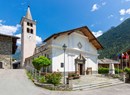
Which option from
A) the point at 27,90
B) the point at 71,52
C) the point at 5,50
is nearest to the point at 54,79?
the point at 27,90

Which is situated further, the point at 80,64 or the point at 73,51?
the point at 80,64

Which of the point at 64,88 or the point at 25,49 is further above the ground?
the point at 25,49

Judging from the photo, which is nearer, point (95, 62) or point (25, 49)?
point (95, 62)

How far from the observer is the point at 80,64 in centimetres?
2853

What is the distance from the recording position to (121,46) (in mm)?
85000

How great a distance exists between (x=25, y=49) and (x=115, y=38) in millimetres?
69996

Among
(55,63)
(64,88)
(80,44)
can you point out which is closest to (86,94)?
(64,88)

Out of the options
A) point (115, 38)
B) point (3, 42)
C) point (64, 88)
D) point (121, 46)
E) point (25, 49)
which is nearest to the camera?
point (64, 88)

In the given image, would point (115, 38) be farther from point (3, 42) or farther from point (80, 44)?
point (3, 42)

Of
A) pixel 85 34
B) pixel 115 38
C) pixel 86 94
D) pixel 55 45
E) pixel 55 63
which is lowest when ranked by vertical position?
pixel 86 94

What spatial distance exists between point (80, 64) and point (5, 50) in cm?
1189

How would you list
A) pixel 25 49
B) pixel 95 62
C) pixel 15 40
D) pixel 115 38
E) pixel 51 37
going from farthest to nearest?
pixel 115 38
pixel 25 49
pixel 95 62
pixel 15 40
pixel 51 37

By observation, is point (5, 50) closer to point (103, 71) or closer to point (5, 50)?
point (5, 50)

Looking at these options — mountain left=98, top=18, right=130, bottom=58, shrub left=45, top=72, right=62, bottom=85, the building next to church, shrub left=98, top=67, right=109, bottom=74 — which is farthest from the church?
mountain left=98, top=18, right=130, bottom=58
